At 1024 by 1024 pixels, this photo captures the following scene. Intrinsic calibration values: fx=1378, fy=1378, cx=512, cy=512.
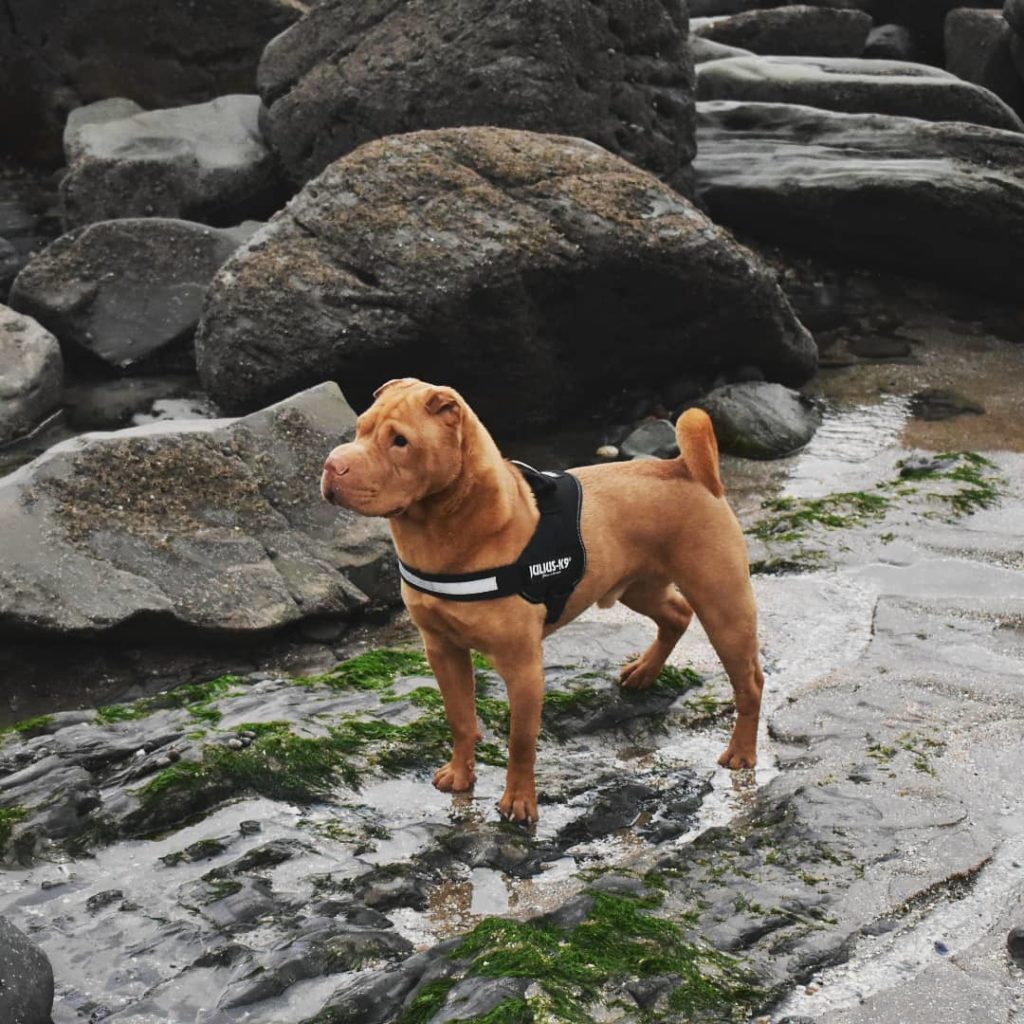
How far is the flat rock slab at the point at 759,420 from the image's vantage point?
1191 centimetres

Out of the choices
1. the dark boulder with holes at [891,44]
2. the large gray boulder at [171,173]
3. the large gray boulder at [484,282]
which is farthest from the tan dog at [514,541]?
the dark boulder with holes at [891,44]

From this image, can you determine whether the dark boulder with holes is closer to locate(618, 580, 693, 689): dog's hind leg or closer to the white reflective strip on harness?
locate(618, 580, 693, 689): dog's hind leg

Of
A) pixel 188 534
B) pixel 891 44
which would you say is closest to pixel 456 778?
pixel 188 534

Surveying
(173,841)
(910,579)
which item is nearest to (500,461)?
(173,841)

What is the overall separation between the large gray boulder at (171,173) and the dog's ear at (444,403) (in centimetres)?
1205

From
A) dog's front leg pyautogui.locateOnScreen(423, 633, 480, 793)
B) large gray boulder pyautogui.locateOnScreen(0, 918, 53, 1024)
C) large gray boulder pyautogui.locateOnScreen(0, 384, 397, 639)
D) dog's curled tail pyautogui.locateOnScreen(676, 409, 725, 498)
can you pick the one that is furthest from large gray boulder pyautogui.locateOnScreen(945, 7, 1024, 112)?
large gray boulder pyautogui.locateOnScreen(0, 918, 53, 1024)

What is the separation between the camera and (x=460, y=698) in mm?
5527

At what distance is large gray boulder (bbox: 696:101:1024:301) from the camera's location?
15.0m

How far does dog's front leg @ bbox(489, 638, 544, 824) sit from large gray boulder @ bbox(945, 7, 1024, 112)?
20.8 metres

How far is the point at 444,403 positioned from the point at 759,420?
24.8ft

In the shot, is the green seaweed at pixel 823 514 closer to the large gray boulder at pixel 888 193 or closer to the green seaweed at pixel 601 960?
the green seaweed at pixel 601 960

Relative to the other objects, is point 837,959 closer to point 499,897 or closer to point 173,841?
point 499,897

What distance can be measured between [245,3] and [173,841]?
1651 centimetres

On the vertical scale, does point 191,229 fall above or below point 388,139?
below
